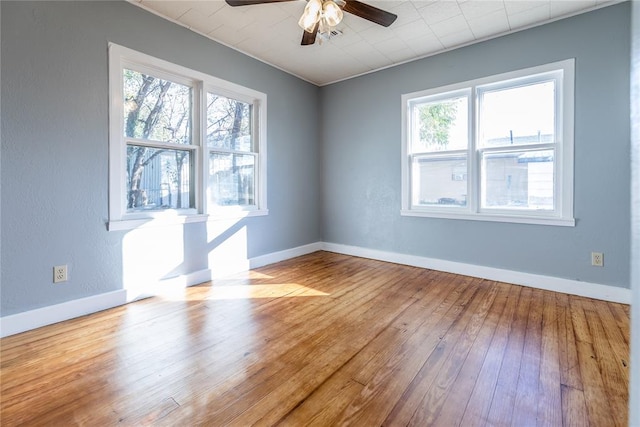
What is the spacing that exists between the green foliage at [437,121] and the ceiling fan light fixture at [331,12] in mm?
2016

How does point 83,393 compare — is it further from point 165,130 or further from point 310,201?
point 310,201

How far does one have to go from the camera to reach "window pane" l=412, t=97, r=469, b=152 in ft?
11.6

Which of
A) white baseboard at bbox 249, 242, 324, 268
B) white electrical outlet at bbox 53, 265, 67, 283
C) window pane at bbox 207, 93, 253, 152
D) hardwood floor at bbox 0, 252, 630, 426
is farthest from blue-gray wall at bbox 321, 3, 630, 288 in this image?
white electrical outlet at bbox 53, 265, 67, 283

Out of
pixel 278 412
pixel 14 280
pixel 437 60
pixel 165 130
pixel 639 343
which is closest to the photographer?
pixel 639 343

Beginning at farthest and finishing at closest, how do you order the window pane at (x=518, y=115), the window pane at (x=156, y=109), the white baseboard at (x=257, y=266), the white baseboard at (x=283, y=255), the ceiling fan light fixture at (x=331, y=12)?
the white baseboard at (x=283, y=255), the window pane at (x=518, y=115), the window pane at (x=156, y=109), the white baseboard at (x=257, y=266), the ceiling fan light fixture at (x=331, y=12)

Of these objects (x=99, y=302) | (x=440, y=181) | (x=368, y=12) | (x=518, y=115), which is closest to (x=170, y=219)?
(x=99, y=302)

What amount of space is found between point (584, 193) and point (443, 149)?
1.41 meters

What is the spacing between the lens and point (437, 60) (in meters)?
3.61

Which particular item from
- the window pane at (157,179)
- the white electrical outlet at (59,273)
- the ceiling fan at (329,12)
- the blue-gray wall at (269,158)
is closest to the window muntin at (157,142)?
the window pane at (157,179)

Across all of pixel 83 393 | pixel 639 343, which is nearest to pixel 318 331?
pixel 83 393

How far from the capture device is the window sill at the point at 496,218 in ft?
9.55

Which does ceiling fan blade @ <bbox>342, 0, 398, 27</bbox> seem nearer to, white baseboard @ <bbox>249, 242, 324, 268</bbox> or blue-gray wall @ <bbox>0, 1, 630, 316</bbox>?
blue-gray wall @ <bbox>0, 1, 630, 316</bbox>

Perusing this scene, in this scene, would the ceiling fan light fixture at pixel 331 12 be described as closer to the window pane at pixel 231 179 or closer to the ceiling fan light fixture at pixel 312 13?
the ceiling fan light fixture at pixel 312 13

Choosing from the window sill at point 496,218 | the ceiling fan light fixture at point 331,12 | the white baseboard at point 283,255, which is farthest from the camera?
the white baseboard at point 283,255
